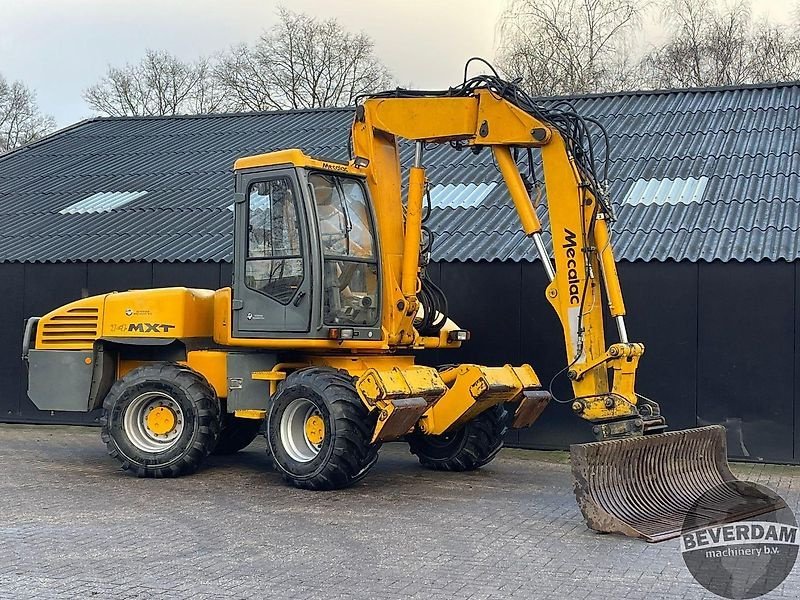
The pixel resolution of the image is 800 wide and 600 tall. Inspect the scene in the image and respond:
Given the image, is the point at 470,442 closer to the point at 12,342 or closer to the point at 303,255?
the point at 303,255

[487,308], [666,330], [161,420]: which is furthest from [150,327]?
[666,330]

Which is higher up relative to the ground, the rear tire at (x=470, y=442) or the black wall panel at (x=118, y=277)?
the black wall panel at (x=118, y=277)

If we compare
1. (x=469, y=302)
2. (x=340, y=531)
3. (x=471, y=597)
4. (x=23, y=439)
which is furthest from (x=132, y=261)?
(x=471, y=597)

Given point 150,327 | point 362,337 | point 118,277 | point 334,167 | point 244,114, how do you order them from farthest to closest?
point 244,114
point 118,277
point 150,327
point 334,167
point 362,337

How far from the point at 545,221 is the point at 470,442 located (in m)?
3.83

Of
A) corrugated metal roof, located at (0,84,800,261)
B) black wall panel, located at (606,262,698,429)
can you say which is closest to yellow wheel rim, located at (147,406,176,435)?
corrugated metal roof, located at (0,84,800,261)

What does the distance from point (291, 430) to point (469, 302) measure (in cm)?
387

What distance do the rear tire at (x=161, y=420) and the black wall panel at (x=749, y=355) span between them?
566 centimetres

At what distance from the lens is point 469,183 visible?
16.2 metres

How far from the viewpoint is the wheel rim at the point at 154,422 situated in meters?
11.2

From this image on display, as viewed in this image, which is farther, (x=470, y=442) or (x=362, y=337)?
(x=470, y=442)

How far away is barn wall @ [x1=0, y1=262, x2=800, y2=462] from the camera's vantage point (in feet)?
40.0

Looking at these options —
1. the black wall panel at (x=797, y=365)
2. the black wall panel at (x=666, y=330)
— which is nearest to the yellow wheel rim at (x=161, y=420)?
the black wall panel at (x=666, y=330)

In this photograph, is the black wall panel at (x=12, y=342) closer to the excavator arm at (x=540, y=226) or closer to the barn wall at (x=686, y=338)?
the barn wall at (x=686, y=338)
